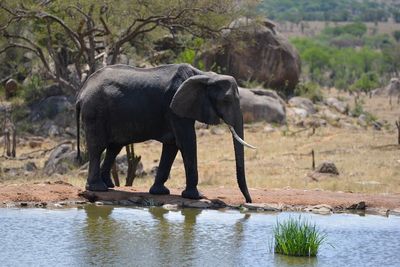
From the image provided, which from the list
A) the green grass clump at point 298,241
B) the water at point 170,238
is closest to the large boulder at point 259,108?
the water at point 170,238

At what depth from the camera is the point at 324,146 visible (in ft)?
102

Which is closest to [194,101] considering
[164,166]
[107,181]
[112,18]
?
[164,166]

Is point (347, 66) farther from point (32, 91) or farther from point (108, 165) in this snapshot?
point (108, 165)

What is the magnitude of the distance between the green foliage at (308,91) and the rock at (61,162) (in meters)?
19.3

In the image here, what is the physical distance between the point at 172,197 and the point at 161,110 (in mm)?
1689

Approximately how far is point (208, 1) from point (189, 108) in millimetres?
10068

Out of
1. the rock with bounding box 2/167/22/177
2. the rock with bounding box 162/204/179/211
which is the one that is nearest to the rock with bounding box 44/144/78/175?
the rock with bounding box 2/167/22/177

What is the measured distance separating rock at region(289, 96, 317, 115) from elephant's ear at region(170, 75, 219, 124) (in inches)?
922

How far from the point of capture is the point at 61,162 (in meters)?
25.3

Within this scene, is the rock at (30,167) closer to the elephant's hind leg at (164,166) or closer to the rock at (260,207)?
the elephant's hind leg at (164,166)

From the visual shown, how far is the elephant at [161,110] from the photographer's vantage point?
17312mm

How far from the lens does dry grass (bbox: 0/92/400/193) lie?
Result: 73.6ft

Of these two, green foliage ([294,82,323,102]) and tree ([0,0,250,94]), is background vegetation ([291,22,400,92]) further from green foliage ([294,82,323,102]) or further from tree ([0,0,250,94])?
tree ([0,0,250,94])

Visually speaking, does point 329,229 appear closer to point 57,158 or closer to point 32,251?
point 32,251
